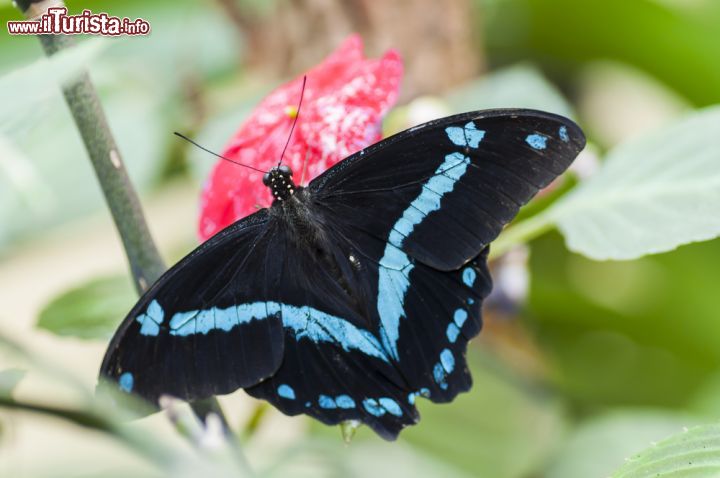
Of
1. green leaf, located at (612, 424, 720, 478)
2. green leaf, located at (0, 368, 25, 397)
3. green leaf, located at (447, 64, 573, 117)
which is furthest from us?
green leaf, located at (447, 64, 573, 117)

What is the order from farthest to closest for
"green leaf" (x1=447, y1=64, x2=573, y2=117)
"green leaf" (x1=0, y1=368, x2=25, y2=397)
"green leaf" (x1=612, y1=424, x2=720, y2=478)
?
"green leaf" (x1=447, y1=64, x2=573, y2=117), "green leaf" (x1=612, y1=424, x2=720, y2=478), "green leaf" (x1=0, y1=368, x2=25, y2=397)

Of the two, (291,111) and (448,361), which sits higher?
(291,111)

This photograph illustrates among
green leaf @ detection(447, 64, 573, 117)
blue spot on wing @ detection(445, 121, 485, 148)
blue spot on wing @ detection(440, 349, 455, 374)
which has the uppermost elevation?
green leaf @ detection(447, 64, 573, 117)

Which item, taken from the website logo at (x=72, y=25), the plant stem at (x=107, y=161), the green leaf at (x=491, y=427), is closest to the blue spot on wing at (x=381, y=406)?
the plant stem at (x=107, y=161)

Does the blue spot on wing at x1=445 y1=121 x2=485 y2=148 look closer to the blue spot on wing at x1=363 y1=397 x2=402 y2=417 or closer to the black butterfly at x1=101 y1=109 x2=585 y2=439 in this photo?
the black butterfly at x1=101 y1=109 x2=585 y2=439

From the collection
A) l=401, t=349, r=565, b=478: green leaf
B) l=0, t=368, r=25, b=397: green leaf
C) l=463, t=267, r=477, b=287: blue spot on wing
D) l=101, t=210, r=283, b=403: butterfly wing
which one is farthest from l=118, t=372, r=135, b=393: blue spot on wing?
l=401, t=349, r=565, b=478: green leaf

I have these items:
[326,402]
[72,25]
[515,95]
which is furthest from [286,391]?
[515,95]

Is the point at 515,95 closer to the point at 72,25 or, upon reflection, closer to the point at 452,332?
the point at 452,332
